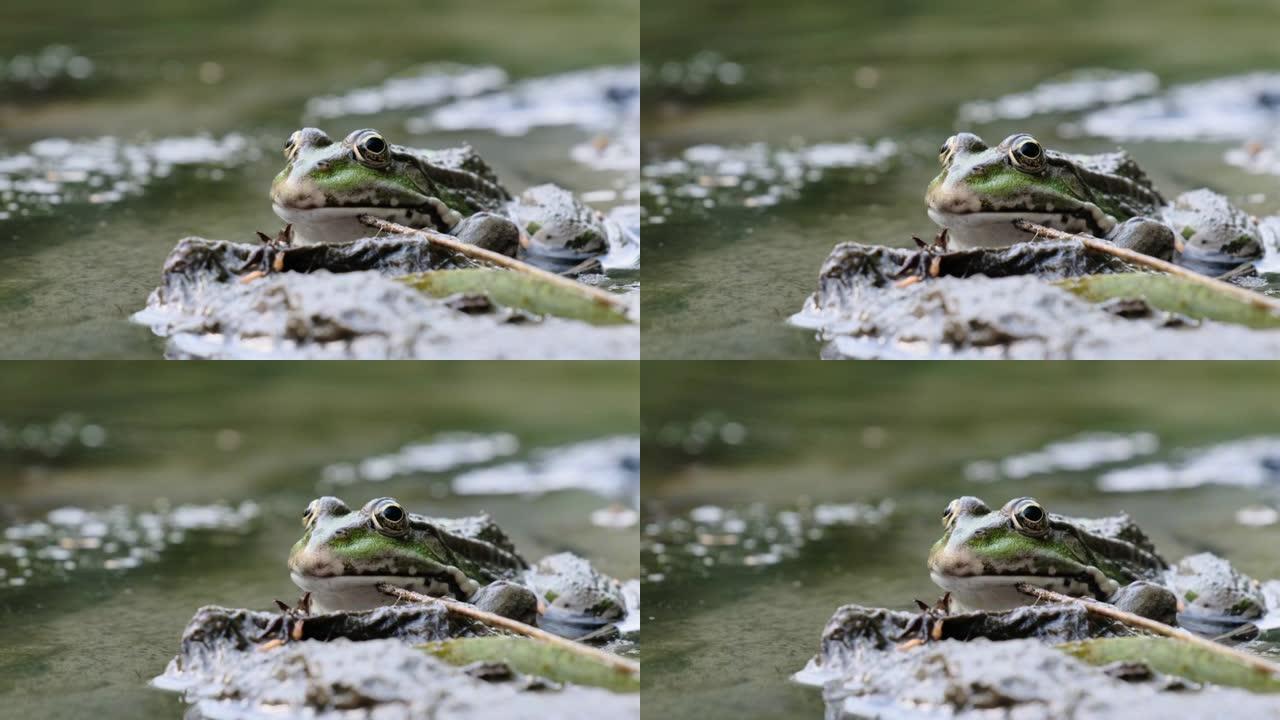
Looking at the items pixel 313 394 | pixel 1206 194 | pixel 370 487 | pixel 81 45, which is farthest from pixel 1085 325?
pixel 81 45

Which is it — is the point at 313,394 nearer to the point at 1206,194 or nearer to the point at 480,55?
the point at 480,55

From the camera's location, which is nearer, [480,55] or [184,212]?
[184,212]

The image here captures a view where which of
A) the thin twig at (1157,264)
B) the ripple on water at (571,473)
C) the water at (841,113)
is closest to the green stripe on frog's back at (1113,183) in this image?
the thin twig at (1157,264)

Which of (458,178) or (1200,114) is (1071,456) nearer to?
(1200,114)

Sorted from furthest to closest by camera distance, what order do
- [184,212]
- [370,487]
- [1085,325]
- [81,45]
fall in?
[81,45], [370,487], [184,212], [1085,325]

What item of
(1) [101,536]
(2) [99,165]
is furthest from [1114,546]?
(2) [99,165]

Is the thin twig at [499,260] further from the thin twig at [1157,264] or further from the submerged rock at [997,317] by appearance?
the thin twig at [1157,264]
